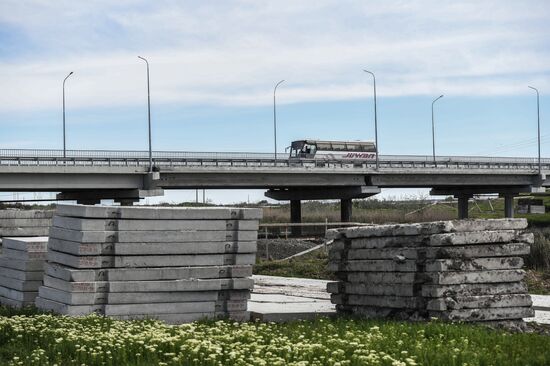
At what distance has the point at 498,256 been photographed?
520 inches

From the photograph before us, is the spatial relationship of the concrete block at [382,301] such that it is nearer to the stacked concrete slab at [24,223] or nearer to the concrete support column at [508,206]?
the stacked concrete slab at [24,223]

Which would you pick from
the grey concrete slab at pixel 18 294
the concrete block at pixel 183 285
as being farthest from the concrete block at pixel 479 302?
the grey concrete slab at pixel 18 294

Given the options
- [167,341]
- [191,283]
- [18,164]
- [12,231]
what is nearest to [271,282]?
[12,231]

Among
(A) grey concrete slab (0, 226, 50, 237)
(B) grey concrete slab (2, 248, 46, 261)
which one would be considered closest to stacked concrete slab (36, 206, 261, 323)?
(B) grey concrete slab (2, 248, 46, 261)

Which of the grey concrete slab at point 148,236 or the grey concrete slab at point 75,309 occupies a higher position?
the grey concrete slab at point 148,236

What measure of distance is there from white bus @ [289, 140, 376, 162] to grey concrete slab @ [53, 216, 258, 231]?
67.6 metres

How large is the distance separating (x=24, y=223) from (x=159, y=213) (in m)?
6.05

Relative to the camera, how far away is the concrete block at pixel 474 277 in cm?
1268

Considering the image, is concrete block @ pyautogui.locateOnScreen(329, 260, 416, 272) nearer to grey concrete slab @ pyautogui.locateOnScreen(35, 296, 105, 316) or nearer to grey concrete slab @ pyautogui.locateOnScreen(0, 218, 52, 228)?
grey concrete slab @ pyautogui.locateOnScreen(35, 296, 105, 316)

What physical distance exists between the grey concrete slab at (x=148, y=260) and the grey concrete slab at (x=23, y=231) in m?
4.21

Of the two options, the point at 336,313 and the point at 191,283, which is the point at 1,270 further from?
the point at 336,313

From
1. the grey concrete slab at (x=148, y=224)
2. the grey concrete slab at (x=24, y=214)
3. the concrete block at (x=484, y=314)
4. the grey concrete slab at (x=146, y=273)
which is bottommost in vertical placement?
the concrete block at (x=484, y=314)

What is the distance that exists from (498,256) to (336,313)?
3.00 metres

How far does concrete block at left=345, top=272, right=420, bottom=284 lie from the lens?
43.2ft
